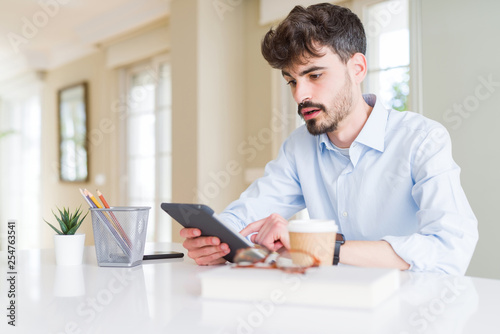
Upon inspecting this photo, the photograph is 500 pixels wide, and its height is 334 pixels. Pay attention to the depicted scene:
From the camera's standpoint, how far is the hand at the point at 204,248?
108 cm

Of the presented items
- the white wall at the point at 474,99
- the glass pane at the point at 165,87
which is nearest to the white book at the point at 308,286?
the white wall at the point at 474,99

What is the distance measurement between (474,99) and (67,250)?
203cm

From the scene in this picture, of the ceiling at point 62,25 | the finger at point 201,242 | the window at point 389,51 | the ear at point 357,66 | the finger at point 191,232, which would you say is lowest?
the finger at point 201,242

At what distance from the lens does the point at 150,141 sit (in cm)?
475

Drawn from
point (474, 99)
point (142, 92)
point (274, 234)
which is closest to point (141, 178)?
point (142, 92)

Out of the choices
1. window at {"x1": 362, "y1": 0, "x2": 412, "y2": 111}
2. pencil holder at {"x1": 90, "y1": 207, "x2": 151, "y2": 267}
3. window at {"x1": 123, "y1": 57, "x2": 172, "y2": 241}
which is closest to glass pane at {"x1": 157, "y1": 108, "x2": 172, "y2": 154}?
window at {"x1": 123, "y1": 57, "x2": 172, "y2": 241}

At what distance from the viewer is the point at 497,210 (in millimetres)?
2328

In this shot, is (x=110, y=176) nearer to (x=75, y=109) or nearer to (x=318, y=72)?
(x=75, y=109)

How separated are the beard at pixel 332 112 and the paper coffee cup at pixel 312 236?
2.06 feet

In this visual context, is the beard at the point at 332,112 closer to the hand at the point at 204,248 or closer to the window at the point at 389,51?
the hand at the point at 204,248

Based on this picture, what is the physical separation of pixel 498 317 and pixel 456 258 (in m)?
0.44

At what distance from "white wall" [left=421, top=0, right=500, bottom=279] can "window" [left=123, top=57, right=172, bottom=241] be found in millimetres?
2599

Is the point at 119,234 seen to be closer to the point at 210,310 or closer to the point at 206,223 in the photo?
the point at 206,223

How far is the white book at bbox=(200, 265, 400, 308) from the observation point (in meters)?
0.68
